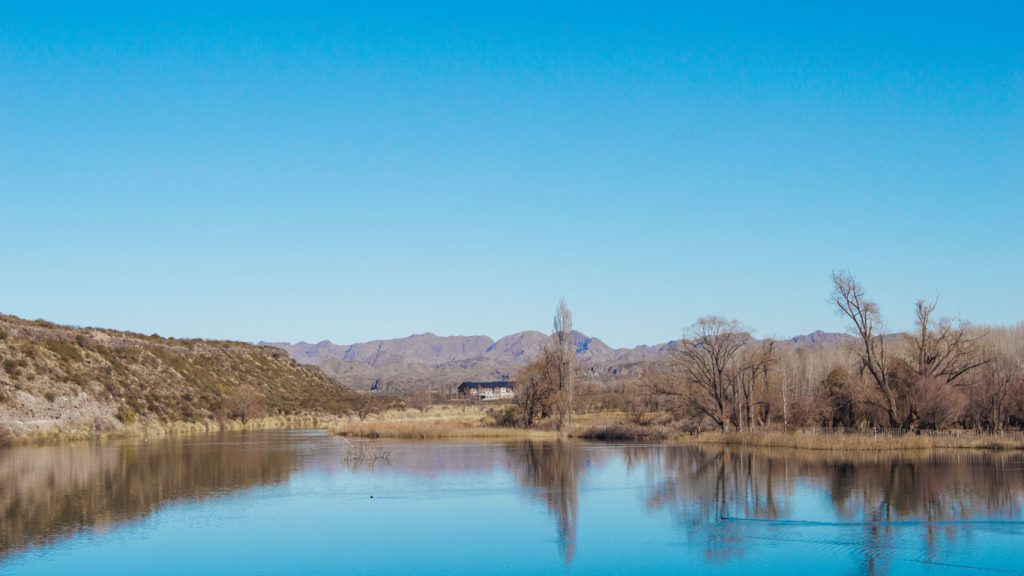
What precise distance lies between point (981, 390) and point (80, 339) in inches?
2266

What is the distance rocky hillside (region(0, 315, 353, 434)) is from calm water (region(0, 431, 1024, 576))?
580 inches

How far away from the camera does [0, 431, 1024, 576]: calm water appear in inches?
688

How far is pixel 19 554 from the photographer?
713 inches

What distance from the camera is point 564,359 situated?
5666 cm

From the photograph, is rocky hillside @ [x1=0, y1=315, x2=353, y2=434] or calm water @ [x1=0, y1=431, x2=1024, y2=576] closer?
calm water @ [x1=0, y1=431, x2=1024, y2=576]

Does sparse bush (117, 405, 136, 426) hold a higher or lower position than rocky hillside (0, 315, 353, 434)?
lower

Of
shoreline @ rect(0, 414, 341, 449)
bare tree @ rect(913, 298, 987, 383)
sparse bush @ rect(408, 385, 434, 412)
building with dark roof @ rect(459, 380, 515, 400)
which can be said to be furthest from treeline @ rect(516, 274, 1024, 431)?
building with dark roof @ rect(459, 380, 515, 400)

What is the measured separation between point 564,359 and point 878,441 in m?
21.3

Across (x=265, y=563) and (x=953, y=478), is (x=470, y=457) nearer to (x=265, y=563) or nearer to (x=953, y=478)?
(x=953, y=478)

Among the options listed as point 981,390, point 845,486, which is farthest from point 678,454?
point 981,390

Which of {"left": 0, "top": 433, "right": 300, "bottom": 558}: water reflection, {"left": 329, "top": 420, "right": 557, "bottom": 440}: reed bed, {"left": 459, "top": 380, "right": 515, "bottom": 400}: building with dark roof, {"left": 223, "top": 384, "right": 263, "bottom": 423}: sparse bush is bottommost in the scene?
{"left": 459, "top": 380, "right": 515, "bottom": 400}: building with dark roof

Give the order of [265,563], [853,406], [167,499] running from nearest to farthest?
[265,563] → [167,499] → [853,406]

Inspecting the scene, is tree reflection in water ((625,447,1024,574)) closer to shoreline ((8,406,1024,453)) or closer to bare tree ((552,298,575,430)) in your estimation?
shoreline ((8,406,1024,453))

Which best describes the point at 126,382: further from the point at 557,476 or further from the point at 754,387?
the point at 754,387
